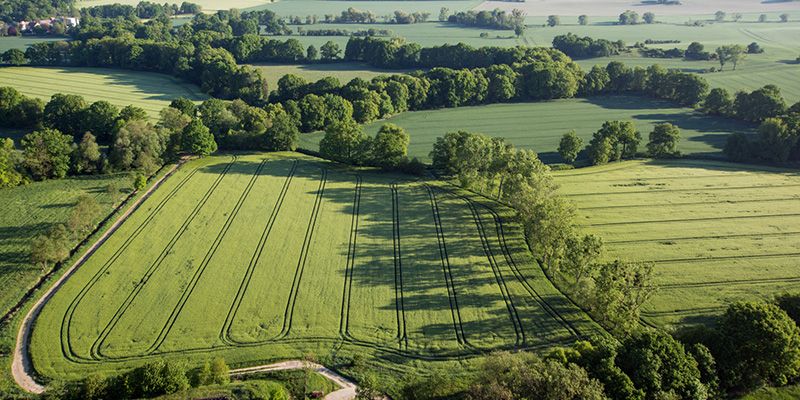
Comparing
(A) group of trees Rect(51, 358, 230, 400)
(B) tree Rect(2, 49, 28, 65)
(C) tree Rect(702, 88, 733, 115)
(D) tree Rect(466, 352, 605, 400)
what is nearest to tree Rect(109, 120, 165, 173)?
(A) group of trees Rect(51, 358, 230, 400)

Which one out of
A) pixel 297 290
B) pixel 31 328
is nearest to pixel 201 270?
pixel 297 290

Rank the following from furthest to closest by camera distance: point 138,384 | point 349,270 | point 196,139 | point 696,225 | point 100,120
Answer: point 100,120, point 196,139, point 696,225, point 349,270, point 138,384

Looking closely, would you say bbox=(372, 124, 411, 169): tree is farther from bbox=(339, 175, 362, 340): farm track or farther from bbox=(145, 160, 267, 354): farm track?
bbox=(145, 160, 267, 354): farm track

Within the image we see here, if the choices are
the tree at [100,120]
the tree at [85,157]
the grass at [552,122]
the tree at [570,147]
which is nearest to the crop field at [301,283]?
the tree at [85,157]

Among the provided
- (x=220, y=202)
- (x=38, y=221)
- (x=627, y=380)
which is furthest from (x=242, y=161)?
(x=627, y=380)

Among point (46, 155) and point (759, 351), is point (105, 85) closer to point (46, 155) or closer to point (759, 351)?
point (46, 155)
